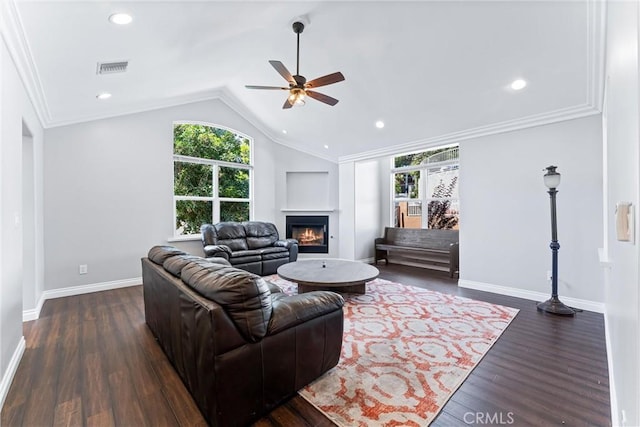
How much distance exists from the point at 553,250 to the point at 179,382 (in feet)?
13.9

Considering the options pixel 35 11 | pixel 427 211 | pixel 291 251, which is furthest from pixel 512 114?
pixel 35 11

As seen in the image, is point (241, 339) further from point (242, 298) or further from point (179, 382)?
point (179, 382)

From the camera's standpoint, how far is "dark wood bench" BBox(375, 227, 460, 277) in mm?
5524

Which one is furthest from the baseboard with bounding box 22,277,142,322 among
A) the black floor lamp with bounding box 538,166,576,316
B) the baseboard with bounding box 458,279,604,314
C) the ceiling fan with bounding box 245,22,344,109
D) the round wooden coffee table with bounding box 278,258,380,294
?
the black floor lamp with bounding box 538,166,576,316

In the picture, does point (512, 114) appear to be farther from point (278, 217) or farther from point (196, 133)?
point (196, 133)

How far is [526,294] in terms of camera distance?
13.4 ft

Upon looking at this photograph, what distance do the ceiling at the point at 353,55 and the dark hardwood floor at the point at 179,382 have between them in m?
2.55

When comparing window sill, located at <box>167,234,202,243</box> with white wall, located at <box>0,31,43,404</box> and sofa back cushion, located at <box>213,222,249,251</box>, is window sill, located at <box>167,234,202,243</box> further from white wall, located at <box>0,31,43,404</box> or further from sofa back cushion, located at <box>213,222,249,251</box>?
white wall, located at <box>0,31,43,404</box>

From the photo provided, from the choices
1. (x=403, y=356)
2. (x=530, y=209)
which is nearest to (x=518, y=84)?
(x=530, y=209)

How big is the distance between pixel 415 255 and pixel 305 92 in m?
4.36

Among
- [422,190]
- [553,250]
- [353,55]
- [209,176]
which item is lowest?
[553,250]

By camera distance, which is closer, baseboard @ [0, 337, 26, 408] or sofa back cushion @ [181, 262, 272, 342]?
sofa back cushion @ [181, 262, 272, 342]

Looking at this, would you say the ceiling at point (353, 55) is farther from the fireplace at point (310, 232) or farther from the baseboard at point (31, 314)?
the fireplace at point (310, 232)

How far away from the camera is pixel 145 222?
16.6 ft
